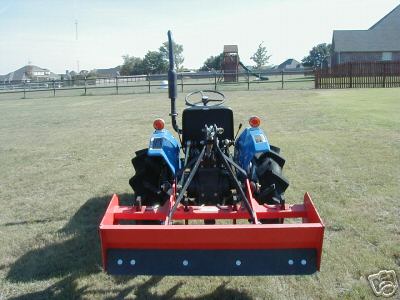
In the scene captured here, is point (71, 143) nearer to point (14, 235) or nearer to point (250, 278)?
point (14, 235)

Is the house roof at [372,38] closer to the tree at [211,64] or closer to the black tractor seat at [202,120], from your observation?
the tree at [211,64]

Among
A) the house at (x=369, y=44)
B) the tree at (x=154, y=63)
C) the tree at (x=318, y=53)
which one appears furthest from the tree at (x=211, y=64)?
the tree at (x=318, y=53)

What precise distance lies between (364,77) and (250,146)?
23985 mm

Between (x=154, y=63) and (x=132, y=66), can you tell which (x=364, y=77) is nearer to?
(x=154, y=63)

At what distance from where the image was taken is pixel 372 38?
4950 cm

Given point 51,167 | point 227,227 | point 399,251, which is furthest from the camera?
point 51,167

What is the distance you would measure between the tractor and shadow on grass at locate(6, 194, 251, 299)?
0.44 metres

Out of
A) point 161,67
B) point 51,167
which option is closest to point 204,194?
point 51,167

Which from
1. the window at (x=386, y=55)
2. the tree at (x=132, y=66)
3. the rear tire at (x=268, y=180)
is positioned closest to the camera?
the rear tire at (x=268, y=180)

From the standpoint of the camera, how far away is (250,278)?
3.46 metres

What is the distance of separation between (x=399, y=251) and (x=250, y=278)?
53.3 inches

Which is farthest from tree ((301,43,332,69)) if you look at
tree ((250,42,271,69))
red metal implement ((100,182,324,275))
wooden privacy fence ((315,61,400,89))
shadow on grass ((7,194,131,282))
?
red metal implement ((100,182,324,275))

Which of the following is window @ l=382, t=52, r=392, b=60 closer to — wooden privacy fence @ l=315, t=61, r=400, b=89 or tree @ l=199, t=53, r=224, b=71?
tree @ l=199, t=53, r=224, b=71

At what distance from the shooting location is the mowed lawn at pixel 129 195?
334cm
